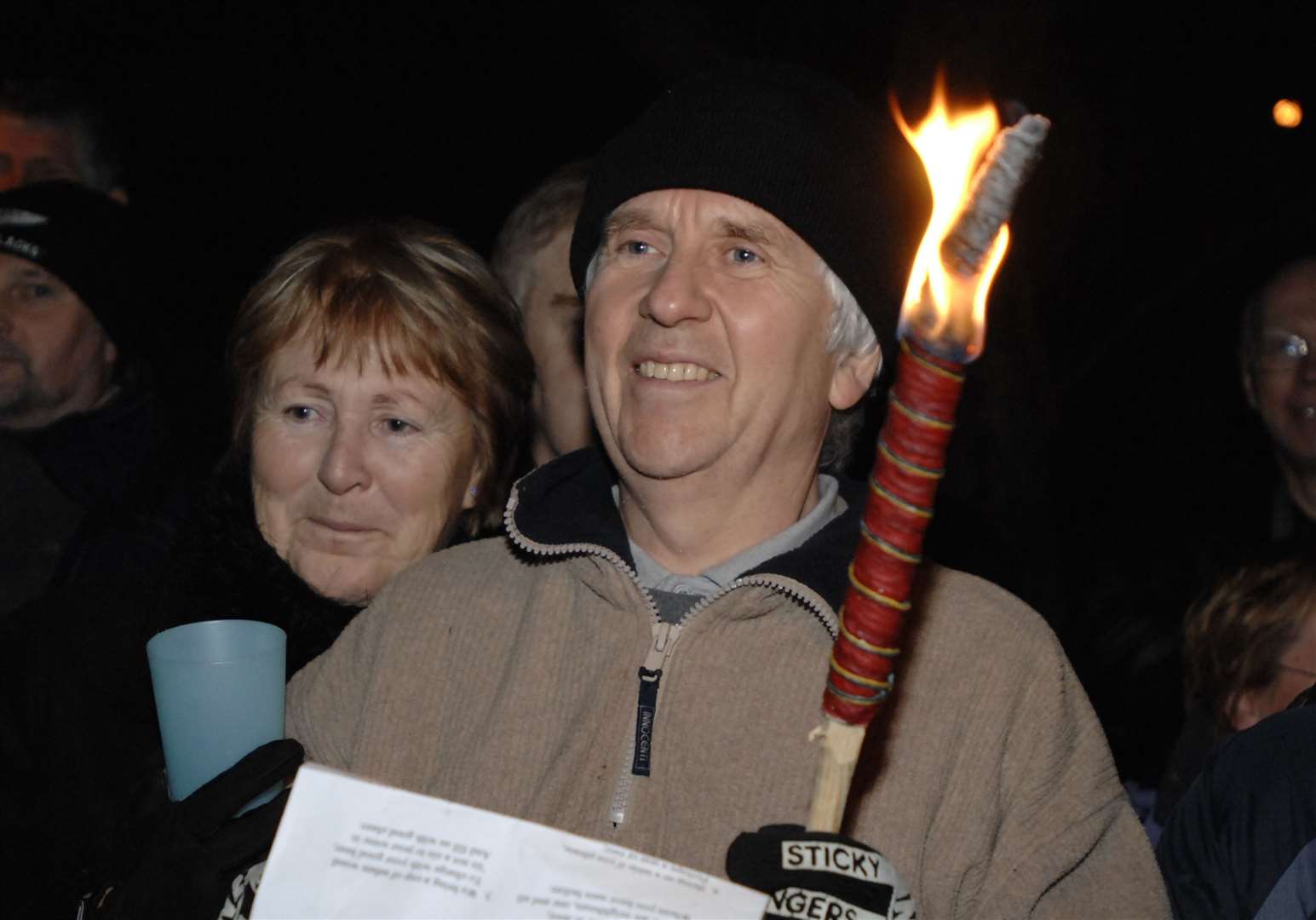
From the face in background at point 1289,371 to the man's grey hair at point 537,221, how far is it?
7.59 ft

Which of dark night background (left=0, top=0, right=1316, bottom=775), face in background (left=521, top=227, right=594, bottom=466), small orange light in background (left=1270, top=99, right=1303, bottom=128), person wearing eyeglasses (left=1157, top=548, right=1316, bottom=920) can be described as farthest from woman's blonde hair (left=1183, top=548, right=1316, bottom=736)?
small orange light in background (left=1270, top=99, right=1303, bottom=128)

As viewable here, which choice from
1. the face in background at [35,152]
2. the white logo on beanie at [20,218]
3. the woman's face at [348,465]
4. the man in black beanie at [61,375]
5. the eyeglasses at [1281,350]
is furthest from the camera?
the face in background at [35,152]

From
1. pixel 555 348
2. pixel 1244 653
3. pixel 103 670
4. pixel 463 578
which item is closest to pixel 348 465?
pixel 463 578

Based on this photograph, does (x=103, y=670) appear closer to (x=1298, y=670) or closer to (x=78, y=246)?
(x=78, y=246)

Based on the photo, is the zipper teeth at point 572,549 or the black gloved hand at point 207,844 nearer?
the black gloved hand at point 207,844

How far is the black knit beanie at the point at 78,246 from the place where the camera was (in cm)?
454

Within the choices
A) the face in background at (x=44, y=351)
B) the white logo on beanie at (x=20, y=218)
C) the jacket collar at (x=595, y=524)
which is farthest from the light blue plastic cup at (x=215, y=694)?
the white logo on beanie at (x=20, y=218)

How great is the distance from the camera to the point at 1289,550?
3830 millimetres

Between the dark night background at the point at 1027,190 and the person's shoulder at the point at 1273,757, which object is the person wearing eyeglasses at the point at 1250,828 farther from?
the dark night background at the point at 1027,190

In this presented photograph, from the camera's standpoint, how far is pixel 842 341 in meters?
2.67

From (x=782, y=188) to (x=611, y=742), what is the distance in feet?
3.43

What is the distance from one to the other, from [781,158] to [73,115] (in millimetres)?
3904

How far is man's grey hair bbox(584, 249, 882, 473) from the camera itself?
8.61ft

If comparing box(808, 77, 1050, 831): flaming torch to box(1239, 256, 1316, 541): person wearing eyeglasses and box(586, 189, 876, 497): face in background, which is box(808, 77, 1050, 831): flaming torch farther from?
box(1239, 256, 1316, 541): person wearing eyeglasses
